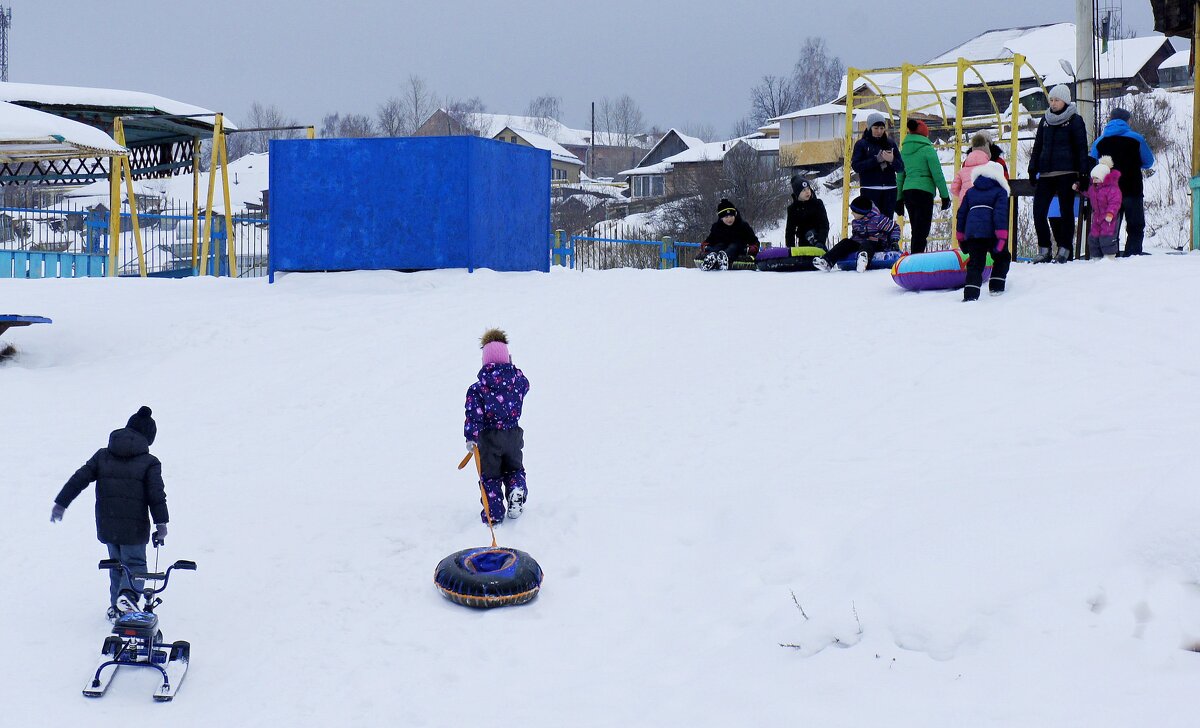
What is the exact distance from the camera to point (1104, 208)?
12312mm

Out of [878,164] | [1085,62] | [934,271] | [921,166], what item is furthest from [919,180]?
[1085,62]

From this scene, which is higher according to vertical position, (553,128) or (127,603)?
(553,128)

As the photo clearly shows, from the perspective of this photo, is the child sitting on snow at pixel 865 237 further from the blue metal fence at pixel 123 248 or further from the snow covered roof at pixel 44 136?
the blue metal fence at pixel 123 248

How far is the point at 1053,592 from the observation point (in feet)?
16.2

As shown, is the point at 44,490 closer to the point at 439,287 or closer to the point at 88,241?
the point at 439,287

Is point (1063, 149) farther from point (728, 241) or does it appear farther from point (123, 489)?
point (123, 489)

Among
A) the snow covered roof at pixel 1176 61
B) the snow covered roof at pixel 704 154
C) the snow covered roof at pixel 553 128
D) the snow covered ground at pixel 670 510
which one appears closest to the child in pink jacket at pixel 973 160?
the snow covered ground at pixel 670 510

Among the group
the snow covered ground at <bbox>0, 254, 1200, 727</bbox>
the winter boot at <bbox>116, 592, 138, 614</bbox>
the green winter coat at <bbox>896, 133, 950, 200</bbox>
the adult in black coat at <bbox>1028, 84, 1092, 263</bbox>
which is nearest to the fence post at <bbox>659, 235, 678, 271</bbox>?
the green winter coat at <bbox>896, 133, 950, 200</bbox>

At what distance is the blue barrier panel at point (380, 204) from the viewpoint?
575 inches

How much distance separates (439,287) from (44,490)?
6.89m

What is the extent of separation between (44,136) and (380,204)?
4163 millimetres

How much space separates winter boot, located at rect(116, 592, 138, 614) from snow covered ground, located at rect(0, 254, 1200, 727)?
28cm

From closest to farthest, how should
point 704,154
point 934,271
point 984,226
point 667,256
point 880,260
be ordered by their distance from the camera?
point 984,226, point 934,271, point 880,260, point 667,256, point 704,154

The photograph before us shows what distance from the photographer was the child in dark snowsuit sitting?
417 inches
